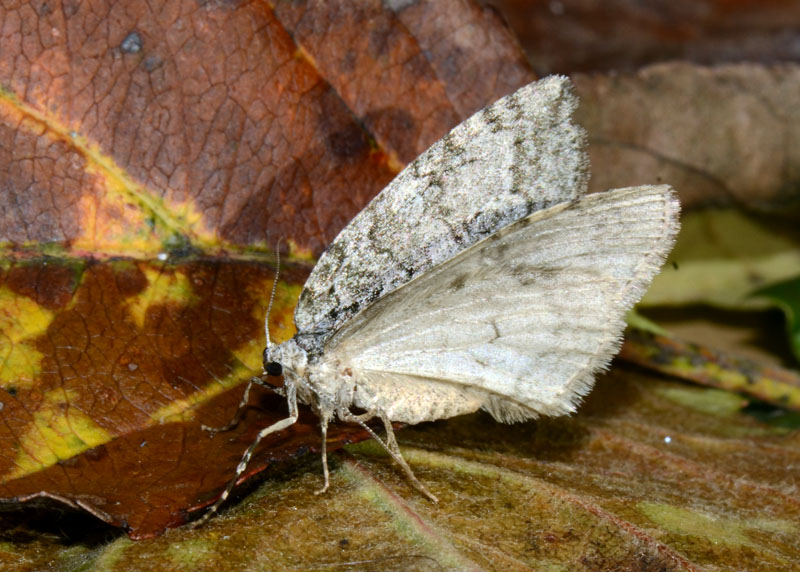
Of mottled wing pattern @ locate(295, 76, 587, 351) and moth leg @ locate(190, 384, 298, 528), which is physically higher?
mottled wing pattern @ locate(295, 76, 587, 351)

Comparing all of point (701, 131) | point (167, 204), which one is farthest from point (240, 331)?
point (701, 131)

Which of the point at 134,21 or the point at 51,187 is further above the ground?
the point at 134,21

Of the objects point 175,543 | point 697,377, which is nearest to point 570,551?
point 175,543

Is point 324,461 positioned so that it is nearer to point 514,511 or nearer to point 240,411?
point 240,411

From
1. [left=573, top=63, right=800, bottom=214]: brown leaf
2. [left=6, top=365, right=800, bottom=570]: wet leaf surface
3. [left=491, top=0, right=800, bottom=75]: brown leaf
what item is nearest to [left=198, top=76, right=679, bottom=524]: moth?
[left=6, top=365, right=800, bottom=570]: wet leaf surface

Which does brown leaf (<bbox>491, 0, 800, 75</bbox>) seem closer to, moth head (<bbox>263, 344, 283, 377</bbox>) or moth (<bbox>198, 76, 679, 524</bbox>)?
moth (<bbox>198, 76, 679, 524</bbox>)

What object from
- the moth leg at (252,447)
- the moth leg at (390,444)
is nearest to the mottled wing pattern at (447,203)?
the moth leg at (252,447)

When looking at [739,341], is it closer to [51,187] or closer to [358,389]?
[358,389]
